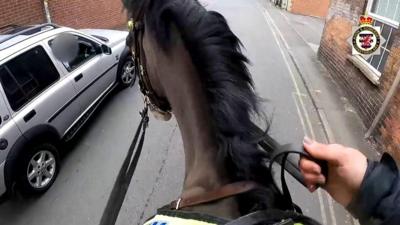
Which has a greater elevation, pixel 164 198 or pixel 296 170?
pixel 296 170

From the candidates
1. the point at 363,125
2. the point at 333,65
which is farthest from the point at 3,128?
the point at 333,65

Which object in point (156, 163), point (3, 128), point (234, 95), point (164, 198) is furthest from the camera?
point (156, 163)

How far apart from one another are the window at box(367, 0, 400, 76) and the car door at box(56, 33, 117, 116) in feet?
16.5

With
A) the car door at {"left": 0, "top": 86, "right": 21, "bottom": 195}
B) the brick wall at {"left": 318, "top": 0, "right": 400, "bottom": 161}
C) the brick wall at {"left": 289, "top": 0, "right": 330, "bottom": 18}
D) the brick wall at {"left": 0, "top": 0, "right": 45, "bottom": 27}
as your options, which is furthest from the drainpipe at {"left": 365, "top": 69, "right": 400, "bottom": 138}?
the brick wall at {"left": 289, "top": 0, "right": 330, "bottom": 18}

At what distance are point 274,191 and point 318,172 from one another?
0.31 meters

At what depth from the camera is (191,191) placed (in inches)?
68.0

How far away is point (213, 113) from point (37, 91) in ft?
11.8

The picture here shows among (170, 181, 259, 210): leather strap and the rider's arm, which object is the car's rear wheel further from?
the rider's arm

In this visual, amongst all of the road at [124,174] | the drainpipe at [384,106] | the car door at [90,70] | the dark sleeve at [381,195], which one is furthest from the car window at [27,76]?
the drainpipe at [384,106]

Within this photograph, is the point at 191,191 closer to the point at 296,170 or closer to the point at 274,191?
the point at 274,191

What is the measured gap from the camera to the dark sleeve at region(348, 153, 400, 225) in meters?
1.23

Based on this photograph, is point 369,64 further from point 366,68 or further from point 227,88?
point 227,88

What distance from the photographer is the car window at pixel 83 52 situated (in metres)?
5.40

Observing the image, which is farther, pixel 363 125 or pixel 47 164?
pixel 363 125
